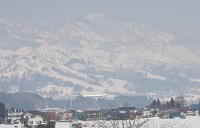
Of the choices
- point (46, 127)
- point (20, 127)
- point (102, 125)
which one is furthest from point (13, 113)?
point (102, 125)

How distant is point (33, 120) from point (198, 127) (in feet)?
76.4

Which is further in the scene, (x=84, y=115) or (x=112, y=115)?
(x=84, y=115)

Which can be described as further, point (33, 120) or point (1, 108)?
point (1, 108)

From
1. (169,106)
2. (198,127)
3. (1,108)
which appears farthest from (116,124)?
(169,106)

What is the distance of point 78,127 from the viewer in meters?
40.6

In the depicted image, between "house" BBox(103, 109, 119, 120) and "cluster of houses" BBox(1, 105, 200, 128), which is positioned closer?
"house" BBox(103, 109, 119, 120)

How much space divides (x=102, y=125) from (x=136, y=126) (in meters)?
1.18

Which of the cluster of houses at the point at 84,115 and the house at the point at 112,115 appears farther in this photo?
the cluster of houses at the point at 84,115

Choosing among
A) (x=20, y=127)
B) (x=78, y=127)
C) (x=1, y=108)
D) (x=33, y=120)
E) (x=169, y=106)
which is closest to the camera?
(x=78, y=127)

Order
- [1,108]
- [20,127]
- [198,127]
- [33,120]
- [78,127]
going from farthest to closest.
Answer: [1,108], [33,120], [20,127], [78,127], [198,127]

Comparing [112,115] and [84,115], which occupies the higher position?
[84,115]

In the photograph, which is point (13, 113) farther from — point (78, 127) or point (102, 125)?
point (102, 125)

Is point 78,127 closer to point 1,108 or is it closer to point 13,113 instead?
point 1,108

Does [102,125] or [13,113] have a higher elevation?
[13,113]
